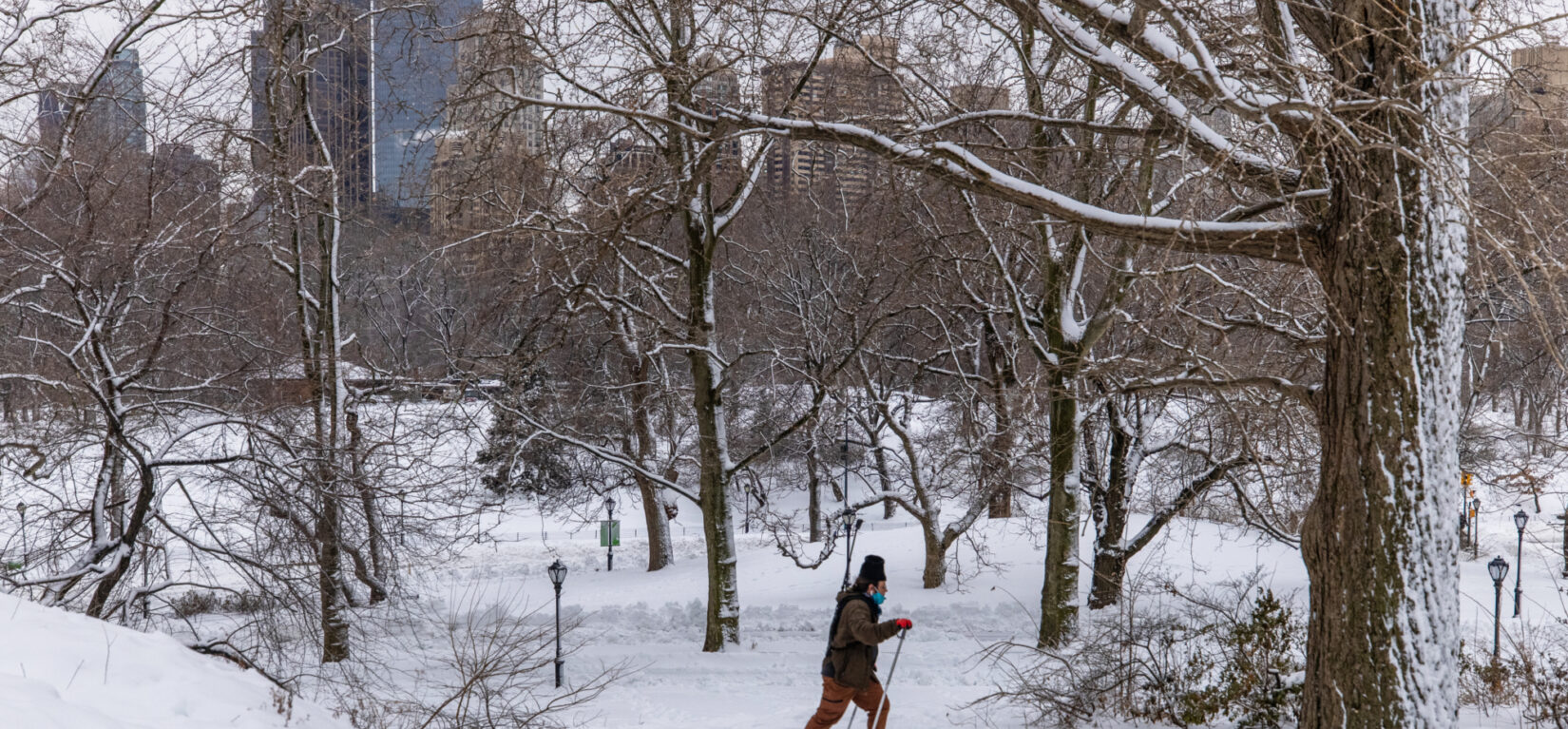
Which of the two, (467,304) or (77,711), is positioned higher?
(467,304)

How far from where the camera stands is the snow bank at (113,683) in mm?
4180

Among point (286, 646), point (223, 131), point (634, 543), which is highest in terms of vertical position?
point (223, 131)

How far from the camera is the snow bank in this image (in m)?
4.18

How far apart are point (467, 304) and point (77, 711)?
84.2 ft

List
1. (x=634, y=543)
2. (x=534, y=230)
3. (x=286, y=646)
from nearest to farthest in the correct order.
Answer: (x=286, y=646) < (x=534, y=230) < (x=634, y=543)

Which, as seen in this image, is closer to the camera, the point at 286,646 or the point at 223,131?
the point at 286,646

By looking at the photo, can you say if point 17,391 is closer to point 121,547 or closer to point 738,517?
point 121,547

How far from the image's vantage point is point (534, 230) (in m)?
8.81

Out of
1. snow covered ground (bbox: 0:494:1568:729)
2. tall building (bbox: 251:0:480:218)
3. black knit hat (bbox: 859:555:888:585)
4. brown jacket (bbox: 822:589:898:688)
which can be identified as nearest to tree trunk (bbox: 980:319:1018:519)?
snow covered ground (bbox: 0:494:1568:729)

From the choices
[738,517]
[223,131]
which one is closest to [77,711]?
[223,131]

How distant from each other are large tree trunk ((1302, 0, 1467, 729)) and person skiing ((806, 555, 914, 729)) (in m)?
3.44

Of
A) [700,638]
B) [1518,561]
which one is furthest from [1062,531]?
[1518,561]

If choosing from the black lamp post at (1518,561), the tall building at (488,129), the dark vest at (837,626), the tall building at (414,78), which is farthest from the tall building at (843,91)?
the black lamp post at (1518,561)

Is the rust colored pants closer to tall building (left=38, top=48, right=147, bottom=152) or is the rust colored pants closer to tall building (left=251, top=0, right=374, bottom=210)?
tall building (left=38, top=48, right=147, bottom=152)
